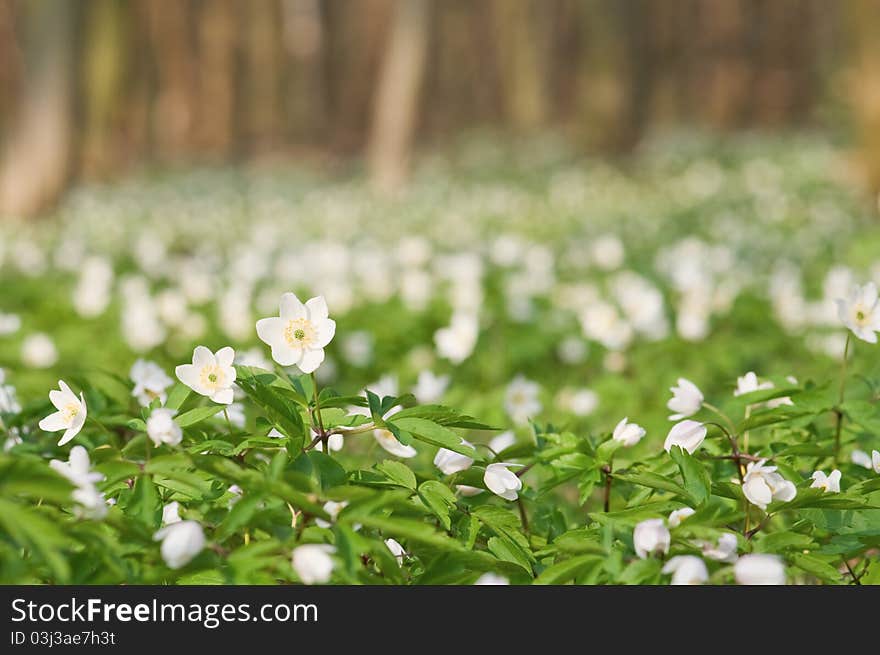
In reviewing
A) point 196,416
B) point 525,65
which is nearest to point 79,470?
point 196,416

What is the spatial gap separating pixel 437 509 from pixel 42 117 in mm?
10851

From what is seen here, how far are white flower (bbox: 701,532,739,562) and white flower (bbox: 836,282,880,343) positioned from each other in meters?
0.74

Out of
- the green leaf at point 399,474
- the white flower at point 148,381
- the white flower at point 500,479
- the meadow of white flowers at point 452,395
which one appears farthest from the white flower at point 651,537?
the white flower at point 148,381

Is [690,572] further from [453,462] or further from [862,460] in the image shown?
[862,460]

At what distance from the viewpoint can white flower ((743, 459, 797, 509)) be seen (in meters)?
1.80

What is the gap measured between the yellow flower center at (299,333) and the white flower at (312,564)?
524 mm

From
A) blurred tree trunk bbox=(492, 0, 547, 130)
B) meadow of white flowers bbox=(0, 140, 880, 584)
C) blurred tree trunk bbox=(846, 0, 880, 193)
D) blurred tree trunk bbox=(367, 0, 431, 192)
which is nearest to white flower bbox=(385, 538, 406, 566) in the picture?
meadow of white flowers bbox=(0, 140, 880, 584)

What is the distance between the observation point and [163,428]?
169 cm

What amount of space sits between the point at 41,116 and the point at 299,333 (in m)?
10.6

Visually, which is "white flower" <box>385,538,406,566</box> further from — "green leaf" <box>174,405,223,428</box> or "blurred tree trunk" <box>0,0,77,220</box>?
"blurred tree trunk" <box>0,0,77,220</box>

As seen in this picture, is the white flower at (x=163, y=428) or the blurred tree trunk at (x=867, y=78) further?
the blurred tree trunk at (x=867, y=78)

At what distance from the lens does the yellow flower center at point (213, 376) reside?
189 centimetres

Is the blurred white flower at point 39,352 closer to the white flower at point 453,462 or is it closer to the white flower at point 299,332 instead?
the white flower at point 299,332
